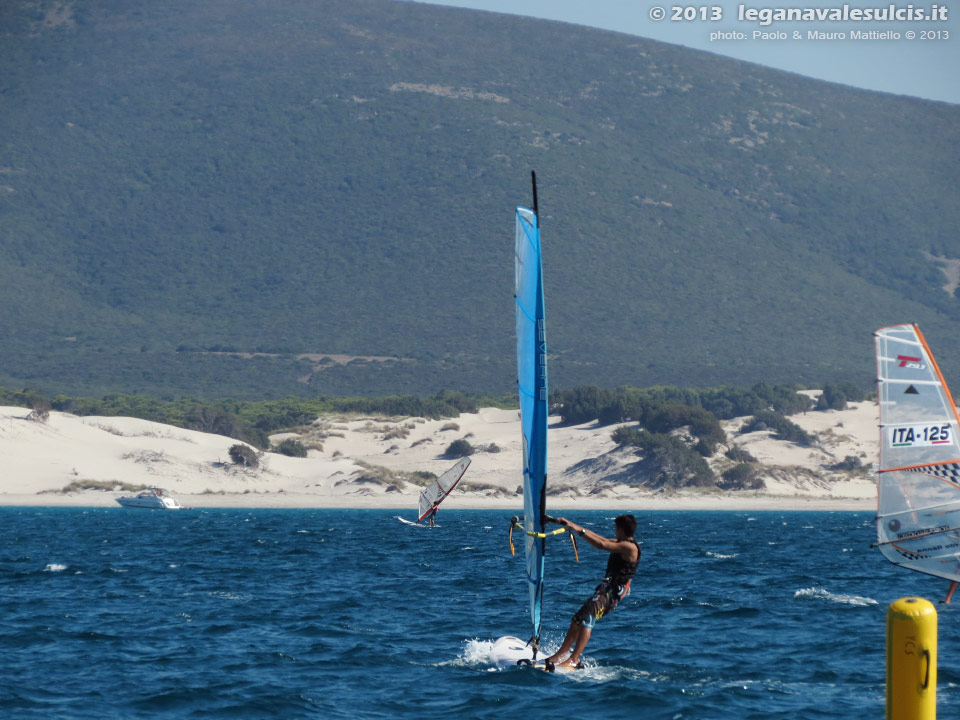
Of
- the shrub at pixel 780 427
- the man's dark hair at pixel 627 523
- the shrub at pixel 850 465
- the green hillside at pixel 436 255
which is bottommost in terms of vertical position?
the shrub at pixel 850 465

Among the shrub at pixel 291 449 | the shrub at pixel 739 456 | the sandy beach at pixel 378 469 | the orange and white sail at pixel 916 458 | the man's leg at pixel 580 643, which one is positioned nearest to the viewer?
the man's leg at pixel 580 643

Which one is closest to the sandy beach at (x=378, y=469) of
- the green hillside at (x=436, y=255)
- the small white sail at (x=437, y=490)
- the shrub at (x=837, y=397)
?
the shrub at (x=837, y=397)

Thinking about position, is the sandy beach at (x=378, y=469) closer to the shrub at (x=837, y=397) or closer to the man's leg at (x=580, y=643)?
the shrub at (x=837, y=397)

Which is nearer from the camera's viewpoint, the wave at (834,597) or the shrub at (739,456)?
the wave at (834,597)

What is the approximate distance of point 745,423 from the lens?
93.9m

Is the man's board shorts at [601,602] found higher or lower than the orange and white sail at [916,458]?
lower

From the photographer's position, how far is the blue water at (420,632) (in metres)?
16.2

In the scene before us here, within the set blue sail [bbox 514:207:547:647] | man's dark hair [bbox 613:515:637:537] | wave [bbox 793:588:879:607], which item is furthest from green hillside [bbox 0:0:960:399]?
blue sail [bbox 514:207:547:647]

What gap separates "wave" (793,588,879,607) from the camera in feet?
84.4

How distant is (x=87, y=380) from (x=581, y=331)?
1883 inches

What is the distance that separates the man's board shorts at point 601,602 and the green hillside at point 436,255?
10335cm

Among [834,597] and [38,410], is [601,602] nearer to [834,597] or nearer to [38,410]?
[834,597]

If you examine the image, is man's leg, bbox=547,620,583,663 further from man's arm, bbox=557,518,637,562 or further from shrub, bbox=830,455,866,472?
shrub, bbox=830,455,866,472

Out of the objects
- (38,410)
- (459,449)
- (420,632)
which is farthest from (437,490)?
(38,410)
